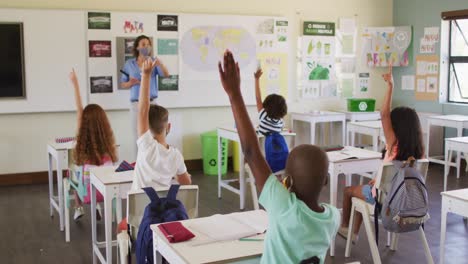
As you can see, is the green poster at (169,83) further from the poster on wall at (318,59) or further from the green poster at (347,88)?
the green poster at (347,88)

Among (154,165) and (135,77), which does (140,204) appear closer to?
(154,165)

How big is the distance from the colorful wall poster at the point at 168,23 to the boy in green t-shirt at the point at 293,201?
217 inches

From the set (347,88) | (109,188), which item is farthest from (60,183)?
(347,88)

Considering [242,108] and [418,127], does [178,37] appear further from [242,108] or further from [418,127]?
[242,108]

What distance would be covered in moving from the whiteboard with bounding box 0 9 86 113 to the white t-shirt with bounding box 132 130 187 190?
382 centimetres

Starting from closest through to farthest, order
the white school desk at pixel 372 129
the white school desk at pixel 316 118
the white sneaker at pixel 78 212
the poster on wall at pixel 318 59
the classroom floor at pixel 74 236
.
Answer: the classroom floor at pixel 74 236 → the white sneaker at pixel 78 212 → the white school desk at pixel 372 129 → the white school desk at pixel 316 118 → the poster on wall at pixel 318 59

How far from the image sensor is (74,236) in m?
4.66

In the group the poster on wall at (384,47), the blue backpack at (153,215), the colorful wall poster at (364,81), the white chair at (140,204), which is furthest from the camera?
the colorful wall poster at (364,81)

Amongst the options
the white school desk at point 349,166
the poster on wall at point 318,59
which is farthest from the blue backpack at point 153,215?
the poster on wall at point 318,59

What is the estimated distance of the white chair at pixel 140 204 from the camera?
2.90 metres

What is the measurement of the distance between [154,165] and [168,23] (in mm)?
4341

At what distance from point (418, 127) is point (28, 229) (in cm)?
340

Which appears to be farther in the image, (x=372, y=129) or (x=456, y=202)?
(x=372, y=129)

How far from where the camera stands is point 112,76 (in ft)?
22.6
